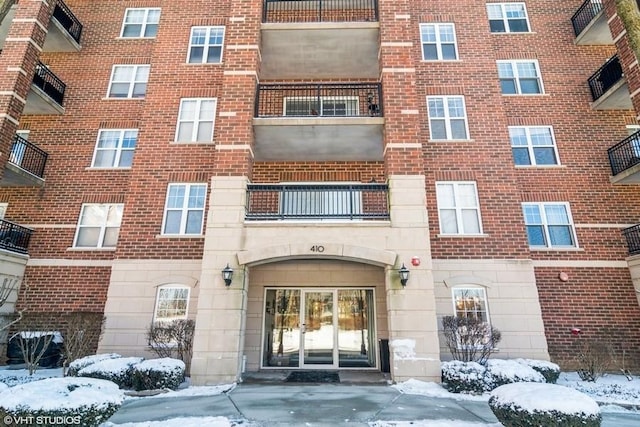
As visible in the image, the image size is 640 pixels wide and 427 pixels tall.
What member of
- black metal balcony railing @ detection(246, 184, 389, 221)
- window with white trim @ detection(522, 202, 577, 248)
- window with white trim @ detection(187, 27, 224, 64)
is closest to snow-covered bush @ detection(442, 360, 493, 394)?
black metal balcony railing @ detection(246, 184, 389, 221)

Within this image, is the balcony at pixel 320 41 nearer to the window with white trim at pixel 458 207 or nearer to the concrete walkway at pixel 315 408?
the window with white trim at pixel 458 207

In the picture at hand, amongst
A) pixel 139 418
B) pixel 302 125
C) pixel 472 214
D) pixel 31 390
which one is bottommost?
pixel 139 418

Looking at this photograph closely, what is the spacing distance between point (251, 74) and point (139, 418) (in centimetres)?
1022

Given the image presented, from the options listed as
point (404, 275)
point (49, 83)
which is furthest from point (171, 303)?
point (49, 83)

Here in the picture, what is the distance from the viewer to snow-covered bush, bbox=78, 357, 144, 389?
8367 mm

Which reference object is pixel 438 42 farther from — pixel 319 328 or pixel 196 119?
pixel 319 328

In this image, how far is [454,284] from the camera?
11.2m

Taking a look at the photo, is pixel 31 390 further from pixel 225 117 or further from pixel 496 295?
pixel 496 295

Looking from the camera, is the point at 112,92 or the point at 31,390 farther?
the point at 112,92

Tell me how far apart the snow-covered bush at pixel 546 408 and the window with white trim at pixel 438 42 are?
12802mm

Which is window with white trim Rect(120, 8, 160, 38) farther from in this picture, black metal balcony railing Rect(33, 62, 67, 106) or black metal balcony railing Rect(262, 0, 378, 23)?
black metal balcony railing Rect(262, 0, 378, 23)

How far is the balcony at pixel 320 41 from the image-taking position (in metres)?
12.1

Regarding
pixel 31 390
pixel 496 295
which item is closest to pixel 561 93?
pixel 496 295

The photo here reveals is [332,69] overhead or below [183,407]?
overhead
